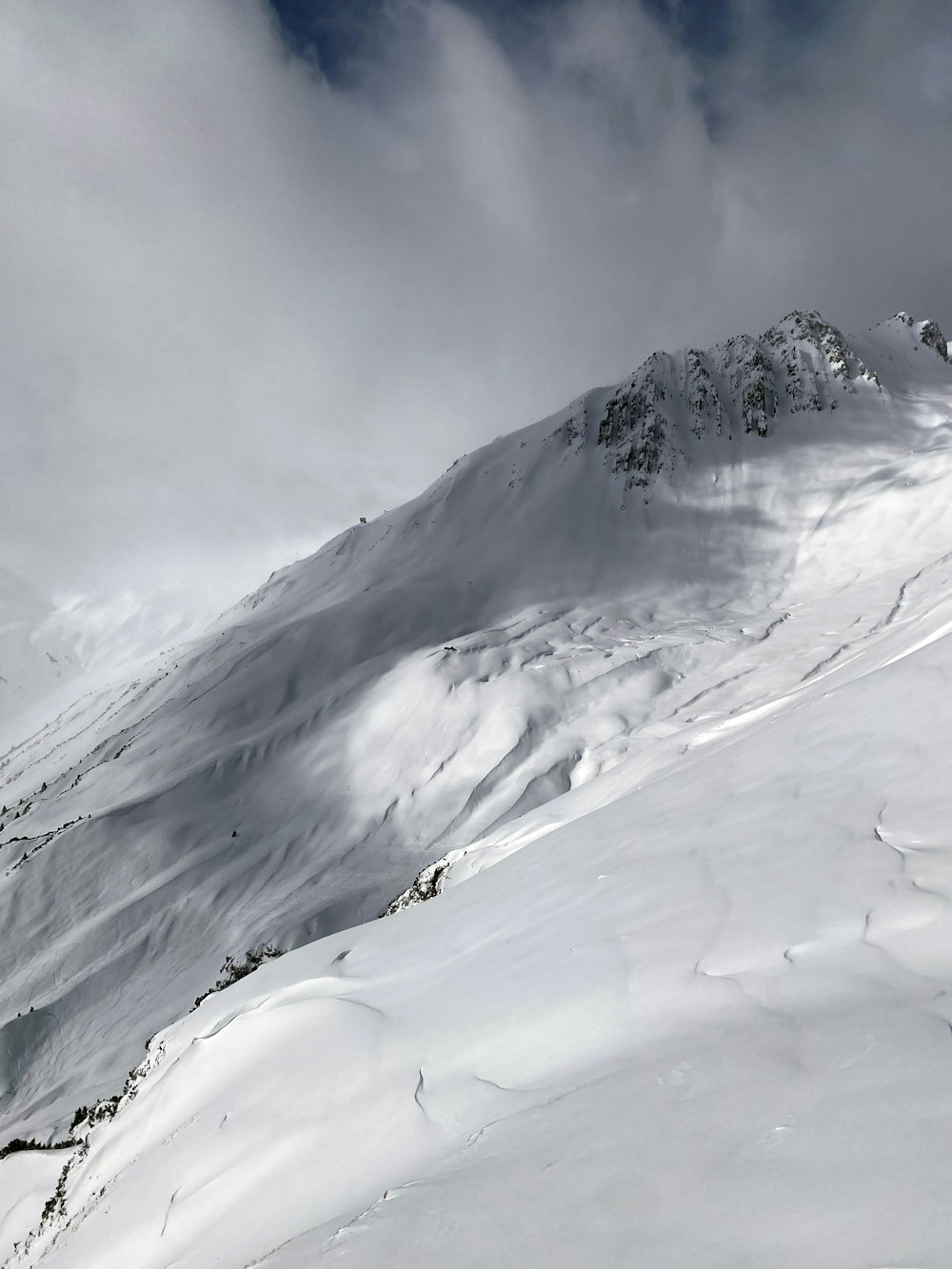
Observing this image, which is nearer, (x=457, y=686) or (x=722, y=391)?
(x=457, y=686)

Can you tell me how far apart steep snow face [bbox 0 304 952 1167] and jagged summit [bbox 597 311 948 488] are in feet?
1.40

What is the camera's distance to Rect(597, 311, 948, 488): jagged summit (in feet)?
200

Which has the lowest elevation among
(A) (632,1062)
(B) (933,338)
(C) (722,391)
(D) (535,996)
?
(D) (535,996)

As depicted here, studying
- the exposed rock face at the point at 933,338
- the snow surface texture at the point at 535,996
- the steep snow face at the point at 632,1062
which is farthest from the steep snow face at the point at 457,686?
the exposed rock face at the point at 933,338

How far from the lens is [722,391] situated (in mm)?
67625

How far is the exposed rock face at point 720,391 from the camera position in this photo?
2402 inches

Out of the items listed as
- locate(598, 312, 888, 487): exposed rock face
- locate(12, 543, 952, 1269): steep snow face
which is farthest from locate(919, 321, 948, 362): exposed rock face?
locate(12, 543, 952, 1269): steep snow face

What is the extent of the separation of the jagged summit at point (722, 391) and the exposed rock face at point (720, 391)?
0.09 m

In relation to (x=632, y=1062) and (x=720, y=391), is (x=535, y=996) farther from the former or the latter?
(x=720, y=391)

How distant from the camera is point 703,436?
63438mm

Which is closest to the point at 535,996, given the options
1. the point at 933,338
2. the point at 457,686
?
the point at 457,686

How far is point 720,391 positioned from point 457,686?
49276 mm

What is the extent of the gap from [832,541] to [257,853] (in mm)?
45658

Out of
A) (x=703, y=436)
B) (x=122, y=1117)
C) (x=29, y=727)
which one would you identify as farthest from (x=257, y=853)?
(x=29, y=727)
